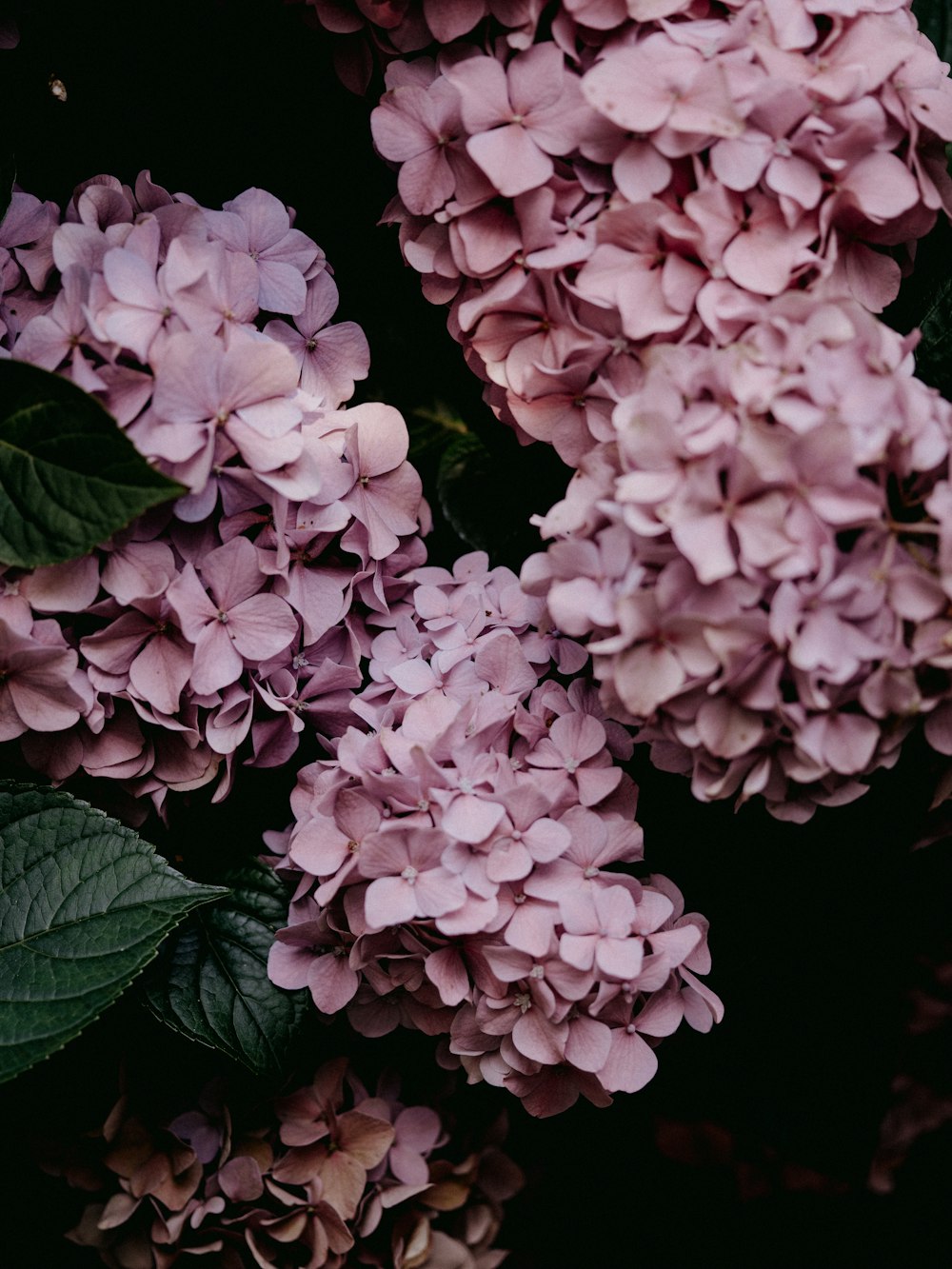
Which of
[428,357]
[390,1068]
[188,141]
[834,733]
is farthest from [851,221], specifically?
[390,1068]

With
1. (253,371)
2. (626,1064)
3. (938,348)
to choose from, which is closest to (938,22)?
(938,348)

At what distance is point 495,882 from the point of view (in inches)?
29.4

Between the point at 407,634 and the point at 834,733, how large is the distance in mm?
359

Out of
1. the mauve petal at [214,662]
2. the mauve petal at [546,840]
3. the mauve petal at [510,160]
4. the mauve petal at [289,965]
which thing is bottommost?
the mauve petal at [289,965]

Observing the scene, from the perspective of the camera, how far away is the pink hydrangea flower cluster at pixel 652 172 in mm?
693

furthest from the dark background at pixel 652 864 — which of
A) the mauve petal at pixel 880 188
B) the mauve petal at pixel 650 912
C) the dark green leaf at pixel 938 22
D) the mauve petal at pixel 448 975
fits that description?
the dark green leaf at pixel 938 22

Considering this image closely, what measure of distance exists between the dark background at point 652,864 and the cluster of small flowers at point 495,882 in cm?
13

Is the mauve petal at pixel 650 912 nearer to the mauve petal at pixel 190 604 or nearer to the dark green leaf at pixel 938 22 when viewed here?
the mauve petal at pixel 190 604

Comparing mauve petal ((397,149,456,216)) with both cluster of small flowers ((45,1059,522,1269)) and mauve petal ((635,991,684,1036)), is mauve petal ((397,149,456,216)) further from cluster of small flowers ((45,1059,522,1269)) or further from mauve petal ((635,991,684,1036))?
cluster of small flowers ((45,1059,522,1269))

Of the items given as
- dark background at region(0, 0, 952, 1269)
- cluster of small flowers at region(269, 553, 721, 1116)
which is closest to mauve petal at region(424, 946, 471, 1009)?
cluster of small flowers at region(269, 553, 721, 1116)

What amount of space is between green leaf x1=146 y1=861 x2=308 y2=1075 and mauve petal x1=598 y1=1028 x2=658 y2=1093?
25 centimetres

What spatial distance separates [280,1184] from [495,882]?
1.30 ft

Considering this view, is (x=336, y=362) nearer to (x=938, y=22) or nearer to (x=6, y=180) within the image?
(x=6, y=180)

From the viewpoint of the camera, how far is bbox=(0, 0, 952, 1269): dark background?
93 cm
